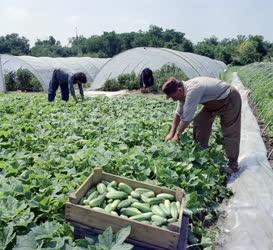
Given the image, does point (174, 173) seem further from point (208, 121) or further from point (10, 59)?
point (10, 59)

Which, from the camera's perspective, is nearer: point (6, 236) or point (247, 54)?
point (6, 236)

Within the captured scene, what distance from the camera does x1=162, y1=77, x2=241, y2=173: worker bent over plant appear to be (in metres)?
5.40

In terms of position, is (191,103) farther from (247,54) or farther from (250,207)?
(247,54)

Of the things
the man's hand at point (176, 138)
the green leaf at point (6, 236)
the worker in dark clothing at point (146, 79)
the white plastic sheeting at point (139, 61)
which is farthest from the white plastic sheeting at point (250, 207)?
the white plastic sheeting at point (139, 61)

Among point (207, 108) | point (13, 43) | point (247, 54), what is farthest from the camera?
point (13, 43)

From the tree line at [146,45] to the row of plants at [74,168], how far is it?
4901 centimetres

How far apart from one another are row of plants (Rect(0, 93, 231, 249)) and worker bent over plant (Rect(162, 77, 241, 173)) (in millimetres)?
264

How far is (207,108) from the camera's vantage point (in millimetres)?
6199

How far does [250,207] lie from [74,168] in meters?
2.00

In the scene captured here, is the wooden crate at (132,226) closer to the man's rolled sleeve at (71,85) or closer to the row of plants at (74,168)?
the row of plants at (74,168)

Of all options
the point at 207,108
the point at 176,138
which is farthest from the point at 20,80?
the point at 176,138

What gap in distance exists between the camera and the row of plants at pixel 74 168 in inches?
119

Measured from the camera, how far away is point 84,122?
759 cm

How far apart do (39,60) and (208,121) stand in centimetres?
2126
